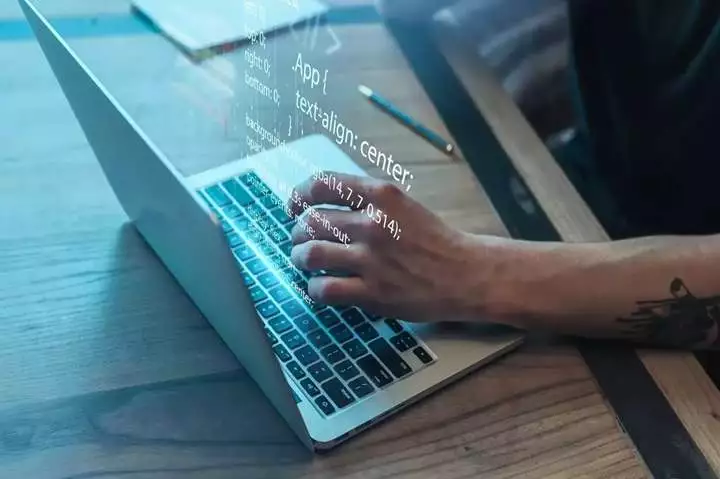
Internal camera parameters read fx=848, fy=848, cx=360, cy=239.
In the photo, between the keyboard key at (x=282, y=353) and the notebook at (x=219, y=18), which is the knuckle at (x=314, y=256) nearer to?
the keyboard key at (x=282, y=353)

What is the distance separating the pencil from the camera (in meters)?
0.84

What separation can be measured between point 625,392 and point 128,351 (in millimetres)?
370

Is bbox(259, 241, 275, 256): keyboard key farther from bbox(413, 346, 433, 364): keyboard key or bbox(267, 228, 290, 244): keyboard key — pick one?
bbox(413, 346, 433, 364): keyboard key

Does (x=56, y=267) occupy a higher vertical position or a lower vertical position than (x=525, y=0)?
lower

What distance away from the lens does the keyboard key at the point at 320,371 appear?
0.60 metres

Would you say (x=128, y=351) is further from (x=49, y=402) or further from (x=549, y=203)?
(x=549, y=203)

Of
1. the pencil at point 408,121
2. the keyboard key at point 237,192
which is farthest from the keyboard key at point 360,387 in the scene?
the pencil at point 408,121

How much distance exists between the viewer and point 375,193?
2.21 feet

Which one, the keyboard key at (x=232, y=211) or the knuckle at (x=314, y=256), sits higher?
the knuckle at (x=314, y=256)

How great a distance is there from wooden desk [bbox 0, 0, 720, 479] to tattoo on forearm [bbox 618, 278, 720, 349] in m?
0.05

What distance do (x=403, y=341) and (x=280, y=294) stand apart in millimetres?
103

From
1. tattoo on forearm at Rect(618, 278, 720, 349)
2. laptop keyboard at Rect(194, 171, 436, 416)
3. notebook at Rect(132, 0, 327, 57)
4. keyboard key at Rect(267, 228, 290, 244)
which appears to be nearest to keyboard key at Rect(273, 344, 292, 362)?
laptop keyboard at Rect(194, 171, 436, 416)

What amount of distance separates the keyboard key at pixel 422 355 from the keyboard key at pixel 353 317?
0.05m

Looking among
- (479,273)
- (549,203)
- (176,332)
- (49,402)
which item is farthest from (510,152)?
(49,402)
